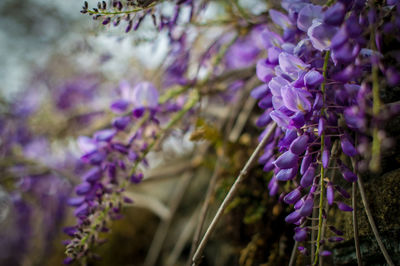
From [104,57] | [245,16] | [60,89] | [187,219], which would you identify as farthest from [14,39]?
[245,16]

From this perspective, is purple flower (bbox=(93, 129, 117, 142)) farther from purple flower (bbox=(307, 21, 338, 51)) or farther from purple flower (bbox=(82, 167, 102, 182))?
purple flower (bbox=(307, 21, 338, 51))

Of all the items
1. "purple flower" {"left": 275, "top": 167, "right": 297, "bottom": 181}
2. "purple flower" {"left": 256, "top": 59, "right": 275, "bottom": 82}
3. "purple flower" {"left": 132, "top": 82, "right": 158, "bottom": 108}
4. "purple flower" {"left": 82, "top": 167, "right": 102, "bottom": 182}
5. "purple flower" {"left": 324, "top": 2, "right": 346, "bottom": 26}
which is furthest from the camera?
"purple flower" {"left": 132, "top": 82, "right": 158, "bottom": 108}

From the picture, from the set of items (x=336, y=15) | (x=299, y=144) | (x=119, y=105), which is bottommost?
(x=299, y=144)

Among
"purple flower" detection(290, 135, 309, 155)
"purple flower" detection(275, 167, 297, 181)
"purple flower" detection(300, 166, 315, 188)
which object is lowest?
"purple flower" detection(300, 166, 315, 188)

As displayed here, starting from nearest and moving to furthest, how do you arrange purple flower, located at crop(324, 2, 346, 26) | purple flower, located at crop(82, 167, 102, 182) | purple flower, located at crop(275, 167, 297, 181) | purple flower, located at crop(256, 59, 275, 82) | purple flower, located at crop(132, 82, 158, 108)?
purple flower, located at crop(324, 2, 346, 26) < purple flower, located at crop(275, 167, 297, 181) < purple flower, located at crop(256, 59, 275, 82) < purple flower, located at crop(82, 167, 102, 182) < purple flower, located at crop(132, 82, 158, 108)

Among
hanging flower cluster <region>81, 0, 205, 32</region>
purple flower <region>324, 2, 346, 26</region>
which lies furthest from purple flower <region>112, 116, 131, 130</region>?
purple flower <region>324, 2, 346, 26</region>

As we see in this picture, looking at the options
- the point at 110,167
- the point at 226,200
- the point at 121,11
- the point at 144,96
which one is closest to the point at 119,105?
the point at 144,96

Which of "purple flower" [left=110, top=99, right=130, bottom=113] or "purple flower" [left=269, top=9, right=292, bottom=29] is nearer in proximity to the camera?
"purple flower" [left=269, top=9, right=292, bottom=29]

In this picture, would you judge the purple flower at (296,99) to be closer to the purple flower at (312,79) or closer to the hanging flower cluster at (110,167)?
the purple flower at (312,79)

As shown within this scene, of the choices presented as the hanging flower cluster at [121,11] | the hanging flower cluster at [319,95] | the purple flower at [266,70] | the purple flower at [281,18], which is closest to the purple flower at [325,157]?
the hanging flower cluster at [319,95]

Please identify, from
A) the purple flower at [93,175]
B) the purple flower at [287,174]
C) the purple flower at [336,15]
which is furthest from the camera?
the purple flower at [93,175]

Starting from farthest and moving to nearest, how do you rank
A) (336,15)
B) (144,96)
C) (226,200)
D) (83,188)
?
(144,96) → (83,188) → (226,200) → (336,15)

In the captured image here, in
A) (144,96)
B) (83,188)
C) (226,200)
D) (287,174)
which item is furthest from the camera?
(144,96)

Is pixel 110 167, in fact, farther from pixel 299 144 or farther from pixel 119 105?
pixel 299 144
